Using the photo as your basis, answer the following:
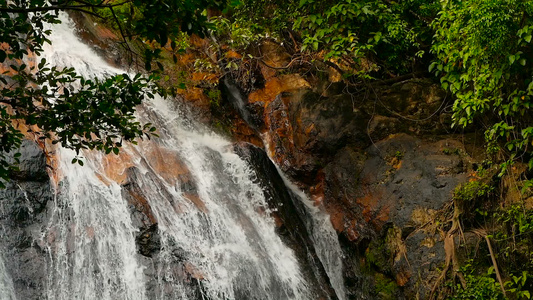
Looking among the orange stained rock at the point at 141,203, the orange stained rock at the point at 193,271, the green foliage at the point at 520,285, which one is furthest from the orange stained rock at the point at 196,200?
the green foliage at the point at 520,285

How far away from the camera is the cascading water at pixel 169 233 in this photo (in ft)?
23.6

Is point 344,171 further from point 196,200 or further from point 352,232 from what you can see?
point 196,200

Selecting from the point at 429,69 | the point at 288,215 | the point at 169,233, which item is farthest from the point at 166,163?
the point at 429,69

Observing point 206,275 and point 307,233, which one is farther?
point 307,233

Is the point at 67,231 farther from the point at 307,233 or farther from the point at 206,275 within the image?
the point at 307,233

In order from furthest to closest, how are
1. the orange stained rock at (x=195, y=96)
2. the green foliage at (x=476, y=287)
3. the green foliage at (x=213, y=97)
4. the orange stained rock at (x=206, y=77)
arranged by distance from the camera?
the orange stained rock at (x=206, y=77) → the green foliage at (x=213, y=97) → the orange stained rock at (x=195, y=96) → the green foliage at (x=476, y=287)

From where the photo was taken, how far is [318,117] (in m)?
10.8

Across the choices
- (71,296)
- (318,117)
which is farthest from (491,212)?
(71,296)

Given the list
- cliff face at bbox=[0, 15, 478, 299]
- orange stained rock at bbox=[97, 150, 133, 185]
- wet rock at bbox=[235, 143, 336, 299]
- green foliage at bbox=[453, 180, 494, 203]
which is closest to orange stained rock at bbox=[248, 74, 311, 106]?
cliff face at bbox=[0, 15, 478, 299]

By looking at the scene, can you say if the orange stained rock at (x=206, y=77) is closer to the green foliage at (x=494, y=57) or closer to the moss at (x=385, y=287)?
the green foliage at (x=494, y=57)

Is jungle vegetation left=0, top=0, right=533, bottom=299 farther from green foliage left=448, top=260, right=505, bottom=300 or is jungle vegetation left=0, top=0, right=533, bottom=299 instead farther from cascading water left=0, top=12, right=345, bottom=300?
cascading water left=0, top=12, right=345, bottom=300

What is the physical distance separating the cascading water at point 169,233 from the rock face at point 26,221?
0.48 feet

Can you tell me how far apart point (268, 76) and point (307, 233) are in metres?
4.47

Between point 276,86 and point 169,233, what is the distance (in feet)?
18.4
